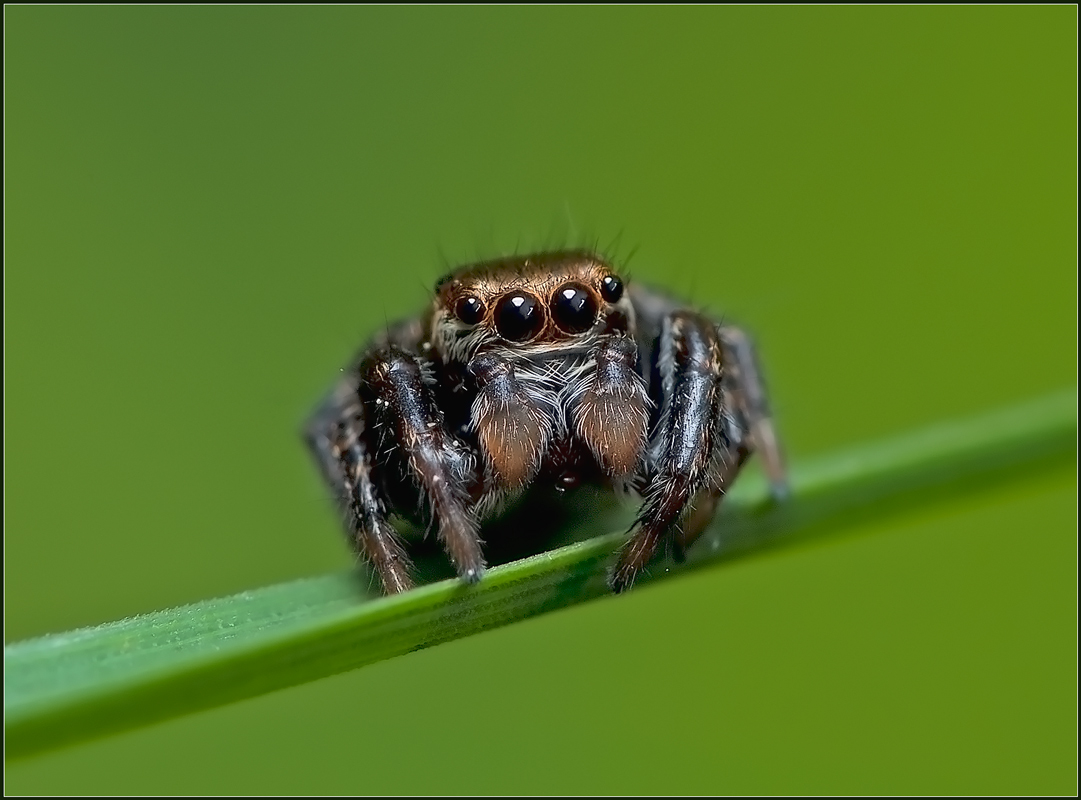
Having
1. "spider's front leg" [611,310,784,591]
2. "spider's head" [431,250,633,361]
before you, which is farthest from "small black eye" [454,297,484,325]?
"spider's front leg" [611,310,784,591]

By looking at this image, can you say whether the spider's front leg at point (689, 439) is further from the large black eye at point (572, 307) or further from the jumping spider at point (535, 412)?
the large black eye at point (572, 307)

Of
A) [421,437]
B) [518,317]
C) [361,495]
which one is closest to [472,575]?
[421,437]

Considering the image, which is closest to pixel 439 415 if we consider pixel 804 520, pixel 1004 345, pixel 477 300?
pixel 477 300

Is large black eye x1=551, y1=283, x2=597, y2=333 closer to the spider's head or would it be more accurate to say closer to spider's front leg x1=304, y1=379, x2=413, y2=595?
the spider's head

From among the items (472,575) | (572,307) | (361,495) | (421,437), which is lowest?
(472,575)

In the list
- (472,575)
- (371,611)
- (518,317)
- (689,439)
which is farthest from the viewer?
(518,317)

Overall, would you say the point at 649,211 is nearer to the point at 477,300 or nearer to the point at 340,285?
the point at 340,285

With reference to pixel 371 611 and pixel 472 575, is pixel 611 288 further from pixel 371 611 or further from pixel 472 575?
pixel 371 611
